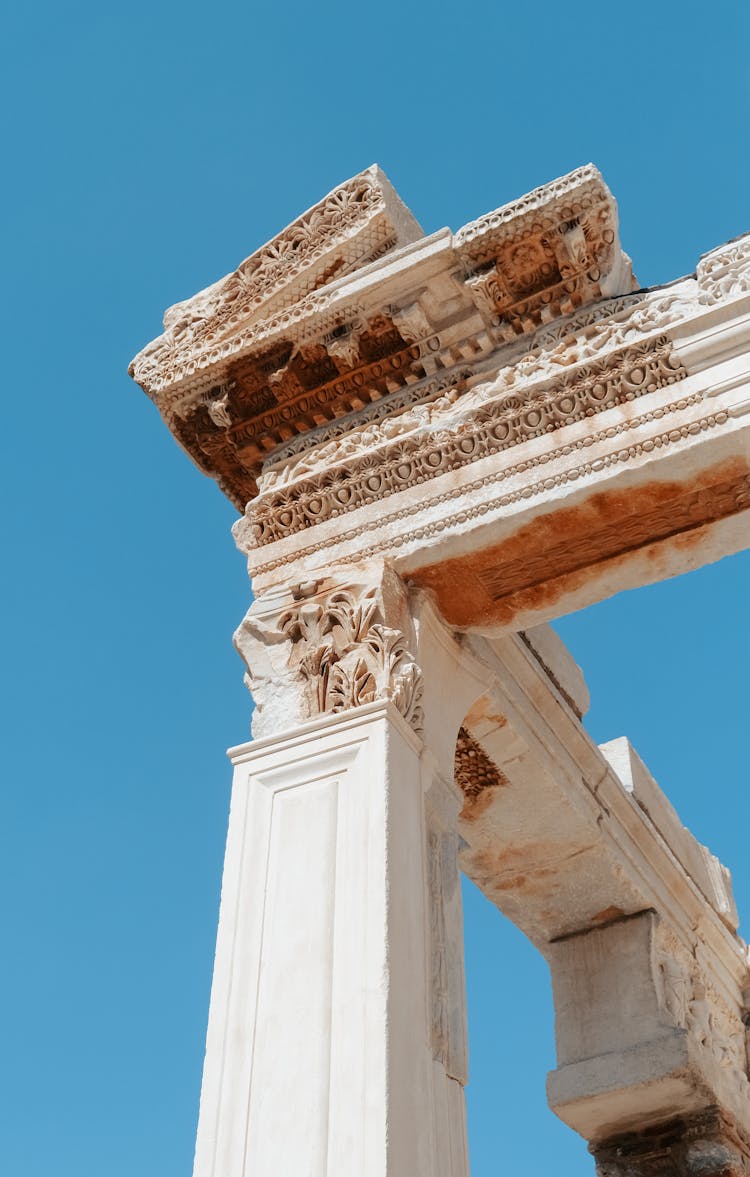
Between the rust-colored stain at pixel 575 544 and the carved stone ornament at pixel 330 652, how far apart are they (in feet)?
1.11

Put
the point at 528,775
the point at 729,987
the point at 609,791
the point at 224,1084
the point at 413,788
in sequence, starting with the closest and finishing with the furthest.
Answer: the point at 224,1084 < the point at 413,788 < the point at 528,775 < the point at 609,791 < the point at 729,987

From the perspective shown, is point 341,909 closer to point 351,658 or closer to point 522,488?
point 351,658

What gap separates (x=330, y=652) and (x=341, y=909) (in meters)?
1.20

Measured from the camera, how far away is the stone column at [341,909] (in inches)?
168

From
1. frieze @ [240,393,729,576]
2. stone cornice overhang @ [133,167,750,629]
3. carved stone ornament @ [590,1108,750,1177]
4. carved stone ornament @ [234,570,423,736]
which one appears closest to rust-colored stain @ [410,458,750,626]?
stone cornice overhang @ [133,167,750,629]

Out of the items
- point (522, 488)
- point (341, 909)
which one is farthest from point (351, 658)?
point (341, 909)

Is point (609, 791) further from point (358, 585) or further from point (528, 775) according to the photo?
point (358, 585)

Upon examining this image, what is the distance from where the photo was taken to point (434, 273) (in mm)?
6289

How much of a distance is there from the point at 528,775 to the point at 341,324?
256 cm

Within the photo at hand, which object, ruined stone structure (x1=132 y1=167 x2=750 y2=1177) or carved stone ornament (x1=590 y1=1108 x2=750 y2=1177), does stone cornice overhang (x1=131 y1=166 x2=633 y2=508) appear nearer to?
ruined stone structure (x1=132 y1=167 x2=750 y2=1177)

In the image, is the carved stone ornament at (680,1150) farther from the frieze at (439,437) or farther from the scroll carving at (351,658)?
the frieze at (439,437)

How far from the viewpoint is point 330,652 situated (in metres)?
5.55

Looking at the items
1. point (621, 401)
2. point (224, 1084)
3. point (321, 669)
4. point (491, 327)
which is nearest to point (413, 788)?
point (321, 669)

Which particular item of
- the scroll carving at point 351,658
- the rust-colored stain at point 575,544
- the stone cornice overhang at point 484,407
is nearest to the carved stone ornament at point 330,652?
the scroll carving at point 351,658
